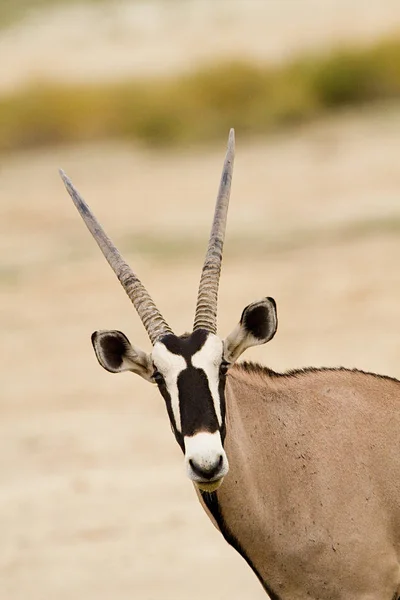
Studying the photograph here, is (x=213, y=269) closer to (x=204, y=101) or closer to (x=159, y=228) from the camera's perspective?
(x=159, y=228)

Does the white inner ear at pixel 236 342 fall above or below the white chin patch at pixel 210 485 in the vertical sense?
above

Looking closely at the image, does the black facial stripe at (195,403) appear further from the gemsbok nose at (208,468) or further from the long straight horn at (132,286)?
the long straight horn at (132,286)

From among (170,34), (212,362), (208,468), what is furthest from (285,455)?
(170,34)

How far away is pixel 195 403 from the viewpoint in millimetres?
7301

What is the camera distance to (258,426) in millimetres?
8234

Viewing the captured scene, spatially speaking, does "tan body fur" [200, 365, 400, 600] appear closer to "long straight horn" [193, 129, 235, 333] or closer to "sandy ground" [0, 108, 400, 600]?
"long straight horn" [193, 129, 235, 333]

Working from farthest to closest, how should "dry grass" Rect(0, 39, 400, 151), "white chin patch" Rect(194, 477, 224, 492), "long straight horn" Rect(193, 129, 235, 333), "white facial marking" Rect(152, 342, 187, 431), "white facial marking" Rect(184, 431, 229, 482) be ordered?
"dry grass" Rect(0, 39, 400, 151) < "long straight horn" Rect(193, 129, 235, 333) < "white facial marking" Rect(152, 342, 187, 431) < "white chin patch" Rect(194, 477, 224, 492) < "white facial marking" Rect(184, 431, 229, 482)

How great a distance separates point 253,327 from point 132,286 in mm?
748

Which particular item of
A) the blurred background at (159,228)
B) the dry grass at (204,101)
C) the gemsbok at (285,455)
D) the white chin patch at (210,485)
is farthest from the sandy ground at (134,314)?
the white chin patch at (210,485)

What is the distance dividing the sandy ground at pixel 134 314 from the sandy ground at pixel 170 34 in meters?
4.95

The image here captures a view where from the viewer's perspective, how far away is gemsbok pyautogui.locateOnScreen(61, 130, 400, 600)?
305 inches

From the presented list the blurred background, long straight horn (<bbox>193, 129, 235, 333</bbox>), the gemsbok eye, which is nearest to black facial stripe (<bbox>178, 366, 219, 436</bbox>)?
the gemsbok eye

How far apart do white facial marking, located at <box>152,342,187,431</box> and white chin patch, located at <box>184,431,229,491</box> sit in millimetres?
211

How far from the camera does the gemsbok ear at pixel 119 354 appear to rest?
7.71 m
